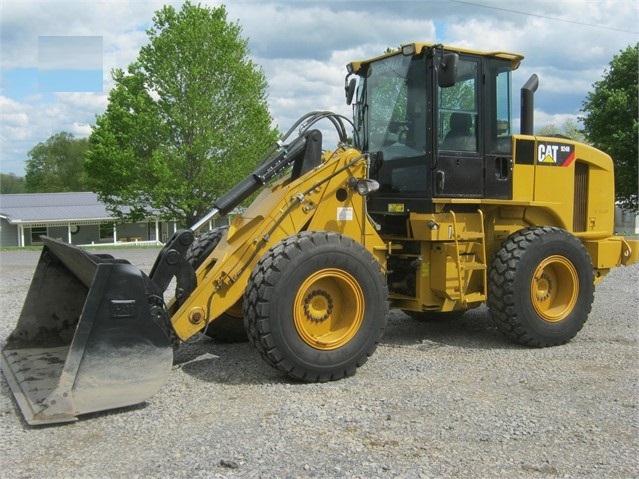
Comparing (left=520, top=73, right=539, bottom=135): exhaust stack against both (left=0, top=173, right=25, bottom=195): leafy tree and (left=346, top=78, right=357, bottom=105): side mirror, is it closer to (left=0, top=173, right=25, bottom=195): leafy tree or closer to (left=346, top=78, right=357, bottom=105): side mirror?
(left=346, top=78, right=357, bottom=105): side mirror

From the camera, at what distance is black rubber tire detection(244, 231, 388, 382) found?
193 inches

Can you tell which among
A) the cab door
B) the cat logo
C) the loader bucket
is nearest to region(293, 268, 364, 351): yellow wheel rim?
the loader bucket

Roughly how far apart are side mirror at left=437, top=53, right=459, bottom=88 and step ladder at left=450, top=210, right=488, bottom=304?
126 cm

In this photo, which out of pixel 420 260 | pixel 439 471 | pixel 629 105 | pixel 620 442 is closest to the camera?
pixel 439 471

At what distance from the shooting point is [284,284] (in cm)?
495

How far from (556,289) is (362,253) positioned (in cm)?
265

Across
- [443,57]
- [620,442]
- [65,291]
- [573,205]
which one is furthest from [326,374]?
[573,205]

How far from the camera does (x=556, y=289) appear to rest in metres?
6.82

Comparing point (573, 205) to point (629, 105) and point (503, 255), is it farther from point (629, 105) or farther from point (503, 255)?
point (629, 105)

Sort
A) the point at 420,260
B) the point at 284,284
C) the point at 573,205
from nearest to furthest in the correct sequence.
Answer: the point at 284,284, the point at 420,260, the point at 573,205

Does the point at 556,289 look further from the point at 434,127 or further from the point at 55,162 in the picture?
the point at 55,162

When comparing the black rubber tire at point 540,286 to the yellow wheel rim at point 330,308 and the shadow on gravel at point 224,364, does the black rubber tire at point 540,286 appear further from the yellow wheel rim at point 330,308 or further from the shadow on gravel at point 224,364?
the shadow on gravel at point 224,364

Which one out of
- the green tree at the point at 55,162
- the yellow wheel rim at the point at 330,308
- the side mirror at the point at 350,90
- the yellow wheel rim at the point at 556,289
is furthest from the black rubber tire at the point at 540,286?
the green tree at the point at 55,162

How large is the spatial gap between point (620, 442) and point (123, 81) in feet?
72.7
